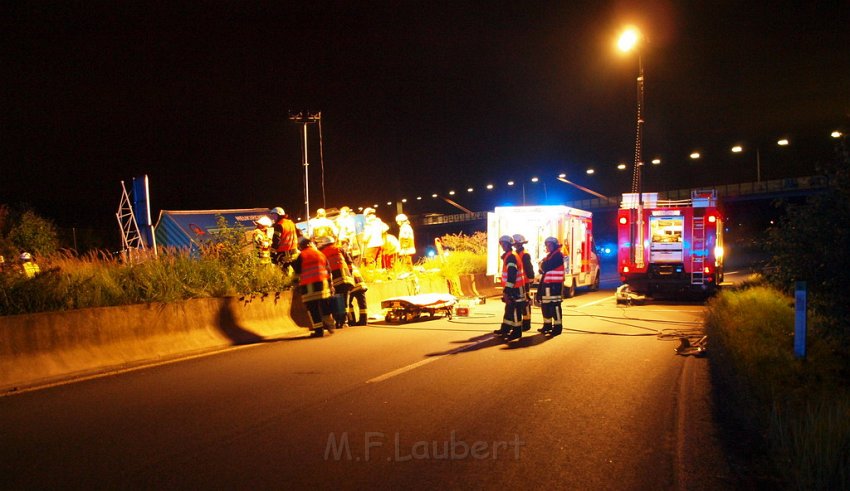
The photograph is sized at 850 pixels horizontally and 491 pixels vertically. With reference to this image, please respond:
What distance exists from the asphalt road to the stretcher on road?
4000mm

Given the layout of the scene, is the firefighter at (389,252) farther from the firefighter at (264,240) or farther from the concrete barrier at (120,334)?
the concrete barrier at (120,334)

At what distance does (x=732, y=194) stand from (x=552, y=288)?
2221 inches

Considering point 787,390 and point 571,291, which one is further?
point 571,291

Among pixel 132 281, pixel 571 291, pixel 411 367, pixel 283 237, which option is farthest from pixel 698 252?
pixel 132 281

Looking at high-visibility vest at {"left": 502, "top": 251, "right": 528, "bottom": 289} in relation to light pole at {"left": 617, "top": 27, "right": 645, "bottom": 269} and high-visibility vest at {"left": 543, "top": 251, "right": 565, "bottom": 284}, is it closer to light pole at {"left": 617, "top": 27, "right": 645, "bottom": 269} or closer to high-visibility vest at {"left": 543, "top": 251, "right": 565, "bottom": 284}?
high-visibility vest at {"left": 543, "top": 251, "right": 565, "bottom": 284}

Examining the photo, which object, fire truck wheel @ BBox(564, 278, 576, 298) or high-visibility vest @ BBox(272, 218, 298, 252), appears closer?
high-visibility vest @ BBox(272, 218, 298, 252)

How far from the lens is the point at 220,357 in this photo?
9.87 meters

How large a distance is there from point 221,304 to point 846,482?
377 inches

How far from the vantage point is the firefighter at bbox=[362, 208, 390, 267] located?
1980 centimetres

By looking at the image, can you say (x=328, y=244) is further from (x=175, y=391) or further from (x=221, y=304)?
(x=175, y=391)

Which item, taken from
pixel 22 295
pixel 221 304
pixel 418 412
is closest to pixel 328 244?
pixel 221 304

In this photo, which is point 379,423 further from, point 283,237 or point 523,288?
point 283,237

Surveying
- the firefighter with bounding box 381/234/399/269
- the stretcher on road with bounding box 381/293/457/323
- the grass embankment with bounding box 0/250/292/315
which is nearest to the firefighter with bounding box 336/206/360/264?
the firefighter with bounding box 381/234/399/269

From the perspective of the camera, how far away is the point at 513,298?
11.2m
